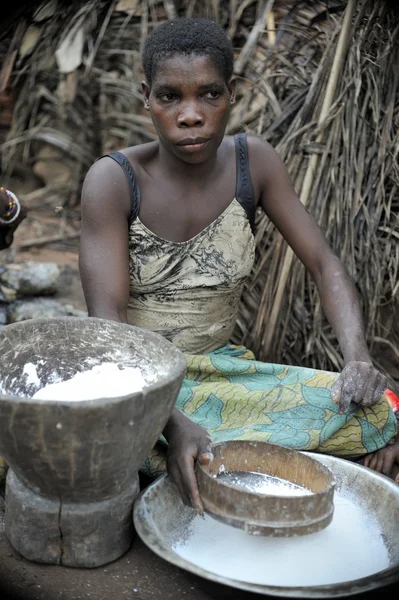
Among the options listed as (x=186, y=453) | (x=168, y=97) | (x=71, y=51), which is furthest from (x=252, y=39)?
(x=186, y=453)

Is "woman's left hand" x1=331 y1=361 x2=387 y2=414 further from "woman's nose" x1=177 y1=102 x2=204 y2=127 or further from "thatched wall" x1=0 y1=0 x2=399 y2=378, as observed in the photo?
"thatched wall" x1=0 y1=0 x2=399 y2=378

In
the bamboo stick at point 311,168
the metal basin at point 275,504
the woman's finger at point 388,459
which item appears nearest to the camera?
the metal basin at point 275,504

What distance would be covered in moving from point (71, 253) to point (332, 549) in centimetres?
288

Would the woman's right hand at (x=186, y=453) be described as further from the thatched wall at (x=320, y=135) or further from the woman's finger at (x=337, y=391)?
the thatched wall at (x=320, y=135)

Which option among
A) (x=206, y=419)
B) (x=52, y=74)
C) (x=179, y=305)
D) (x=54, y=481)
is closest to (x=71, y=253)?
(x=52, y=74)

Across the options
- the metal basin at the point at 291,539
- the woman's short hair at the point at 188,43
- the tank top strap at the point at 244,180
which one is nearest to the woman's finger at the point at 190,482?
the metal basin at the point at 291,539

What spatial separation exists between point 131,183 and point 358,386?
0.88m

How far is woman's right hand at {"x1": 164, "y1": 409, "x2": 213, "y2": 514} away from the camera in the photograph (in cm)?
182

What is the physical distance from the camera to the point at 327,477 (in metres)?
1.84

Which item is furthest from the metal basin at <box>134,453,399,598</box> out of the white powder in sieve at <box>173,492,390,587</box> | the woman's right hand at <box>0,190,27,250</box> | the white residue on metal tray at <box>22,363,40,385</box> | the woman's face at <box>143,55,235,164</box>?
the woman's right hand at <box>0,190,27,250</box>

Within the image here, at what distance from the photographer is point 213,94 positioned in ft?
7.13

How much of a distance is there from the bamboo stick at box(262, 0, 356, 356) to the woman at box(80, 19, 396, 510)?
52 cm

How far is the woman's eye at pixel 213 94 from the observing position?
216cm

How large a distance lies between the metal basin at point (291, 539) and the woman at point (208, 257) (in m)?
0.17
